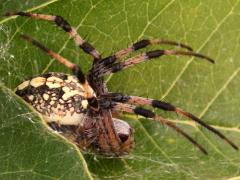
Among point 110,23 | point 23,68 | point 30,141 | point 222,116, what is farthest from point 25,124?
point 222,116

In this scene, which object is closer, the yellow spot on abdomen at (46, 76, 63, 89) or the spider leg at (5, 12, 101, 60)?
the spider leg at (5, 12, 101, 60)

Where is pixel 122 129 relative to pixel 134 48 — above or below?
below

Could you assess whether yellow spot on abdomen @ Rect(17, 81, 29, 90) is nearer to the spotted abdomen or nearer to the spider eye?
the spotted abdomen

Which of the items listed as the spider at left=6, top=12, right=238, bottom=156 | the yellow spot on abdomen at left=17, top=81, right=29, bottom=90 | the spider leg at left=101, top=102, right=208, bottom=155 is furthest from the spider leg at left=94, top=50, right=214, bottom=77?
the yellow spot on abdomen at left=17, top=81, right=29, bottom=90

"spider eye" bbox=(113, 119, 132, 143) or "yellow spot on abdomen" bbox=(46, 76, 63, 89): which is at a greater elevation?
"yellow spot on abdomen" bbox=(46, 76, 63, 89)

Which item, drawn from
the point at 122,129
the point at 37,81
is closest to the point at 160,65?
the point at 122,129

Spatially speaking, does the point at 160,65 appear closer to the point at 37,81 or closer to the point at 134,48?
the point at 134,48

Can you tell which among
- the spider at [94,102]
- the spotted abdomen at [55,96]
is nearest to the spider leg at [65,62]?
the spider at [94,102]
